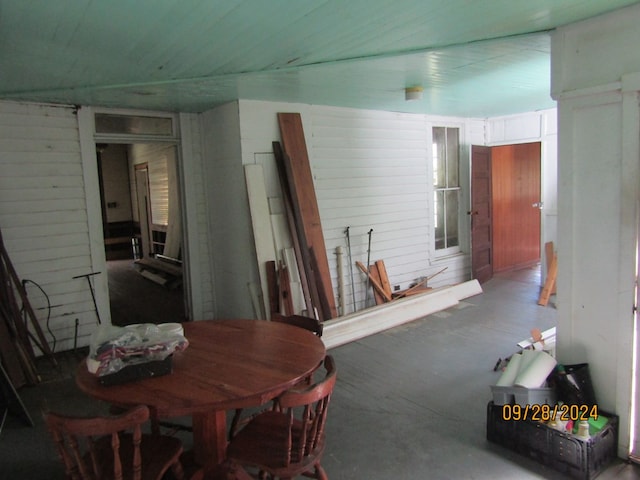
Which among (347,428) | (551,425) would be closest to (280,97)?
(347,428)

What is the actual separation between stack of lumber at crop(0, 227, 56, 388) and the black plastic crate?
12.2 ft

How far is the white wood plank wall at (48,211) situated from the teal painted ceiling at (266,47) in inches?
13.3

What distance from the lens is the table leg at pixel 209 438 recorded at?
227cm

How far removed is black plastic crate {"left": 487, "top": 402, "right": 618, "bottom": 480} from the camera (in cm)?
243

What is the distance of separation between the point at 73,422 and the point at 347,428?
187cm

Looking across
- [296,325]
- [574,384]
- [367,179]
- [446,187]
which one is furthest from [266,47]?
[446,187]

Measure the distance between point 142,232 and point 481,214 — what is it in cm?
745

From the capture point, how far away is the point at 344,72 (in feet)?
12.2

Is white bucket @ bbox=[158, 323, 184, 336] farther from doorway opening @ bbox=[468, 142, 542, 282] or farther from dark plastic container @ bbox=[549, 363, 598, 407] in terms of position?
doorway opening @ bbox=[468, 142, 542, 282]

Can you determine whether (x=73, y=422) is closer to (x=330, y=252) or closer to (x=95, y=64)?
(x=95, y=64)

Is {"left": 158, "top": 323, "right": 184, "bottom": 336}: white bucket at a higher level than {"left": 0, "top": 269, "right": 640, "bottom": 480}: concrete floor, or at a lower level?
higher
